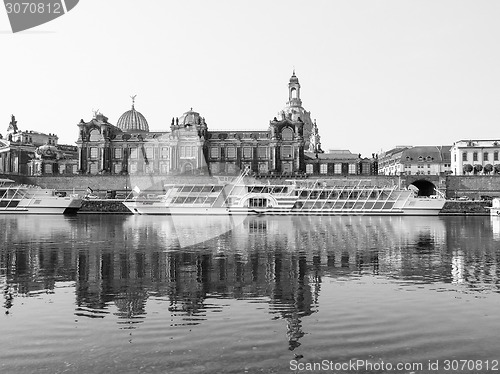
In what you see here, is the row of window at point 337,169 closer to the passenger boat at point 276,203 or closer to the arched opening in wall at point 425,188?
the arched opening in wall at point 425,188

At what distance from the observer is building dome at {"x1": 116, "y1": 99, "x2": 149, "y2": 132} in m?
122

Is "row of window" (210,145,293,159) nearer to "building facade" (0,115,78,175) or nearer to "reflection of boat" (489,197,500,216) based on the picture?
"building facade" (0,115,78,175)

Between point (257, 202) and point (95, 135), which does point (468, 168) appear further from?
point (95, 135)

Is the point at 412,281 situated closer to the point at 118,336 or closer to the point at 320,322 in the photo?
the point at 320,322

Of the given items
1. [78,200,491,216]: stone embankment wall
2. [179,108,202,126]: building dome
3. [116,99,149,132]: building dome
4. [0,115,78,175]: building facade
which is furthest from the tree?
[0,115,78,175]: building facade

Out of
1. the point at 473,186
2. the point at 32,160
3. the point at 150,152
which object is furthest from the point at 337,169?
the point at 32,160

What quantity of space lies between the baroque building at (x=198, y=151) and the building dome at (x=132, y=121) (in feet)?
33.5

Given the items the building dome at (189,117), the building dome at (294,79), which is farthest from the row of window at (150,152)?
the building dome at (294,79)

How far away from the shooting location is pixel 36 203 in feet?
265

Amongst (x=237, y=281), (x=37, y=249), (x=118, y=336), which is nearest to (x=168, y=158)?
(x=37, y=249)

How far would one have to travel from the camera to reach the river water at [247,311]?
11500 mm

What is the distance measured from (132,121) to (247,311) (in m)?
111

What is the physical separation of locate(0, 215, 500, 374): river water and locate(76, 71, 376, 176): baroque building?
75.8 m

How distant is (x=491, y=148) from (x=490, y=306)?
108 meters
